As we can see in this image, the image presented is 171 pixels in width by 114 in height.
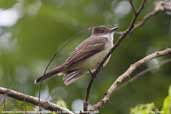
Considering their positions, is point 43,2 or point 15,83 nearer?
point 15,83

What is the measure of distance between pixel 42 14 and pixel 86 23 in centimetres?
60

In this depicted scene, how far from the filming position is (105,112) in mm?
6934

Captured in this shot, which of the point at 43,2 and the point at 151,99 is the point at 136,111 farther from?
the point at 43,2

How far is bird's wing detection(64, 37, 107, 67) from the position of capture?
4818 mm

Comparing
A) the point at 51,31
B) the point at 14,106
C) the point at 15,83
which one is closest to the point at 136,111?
the point at 14,106

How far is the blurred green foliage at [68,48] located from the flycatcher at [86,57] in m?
1.68

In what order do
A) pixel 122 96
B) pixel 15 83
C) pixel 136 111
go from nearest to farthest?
pixel 136 111
pixel 15 83
pixel 122 96

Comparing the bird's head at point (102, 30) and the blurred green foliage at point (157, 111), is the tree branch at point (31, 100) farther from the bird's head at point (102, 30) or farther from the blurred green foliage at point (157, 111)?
the bird's head at point (102, 30)

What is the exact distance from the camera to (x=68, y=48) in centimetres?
720

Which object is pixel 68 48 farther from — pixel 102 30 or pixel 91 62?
pixel 91 62

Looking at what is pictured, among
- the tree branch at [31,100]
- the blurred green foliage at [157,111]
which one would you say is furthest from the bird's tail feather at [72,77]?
the tree branch at [31,100]

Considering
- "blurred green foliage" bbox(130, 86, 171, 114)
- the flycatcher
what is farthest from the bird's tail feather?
"blurred green foliage" bbox(130, 86, 171, 114)

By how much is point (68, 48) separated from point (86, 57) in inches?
91.4

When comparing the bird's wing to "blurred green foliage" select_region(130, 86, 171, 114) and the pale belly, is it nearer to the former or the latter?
the pale belly
